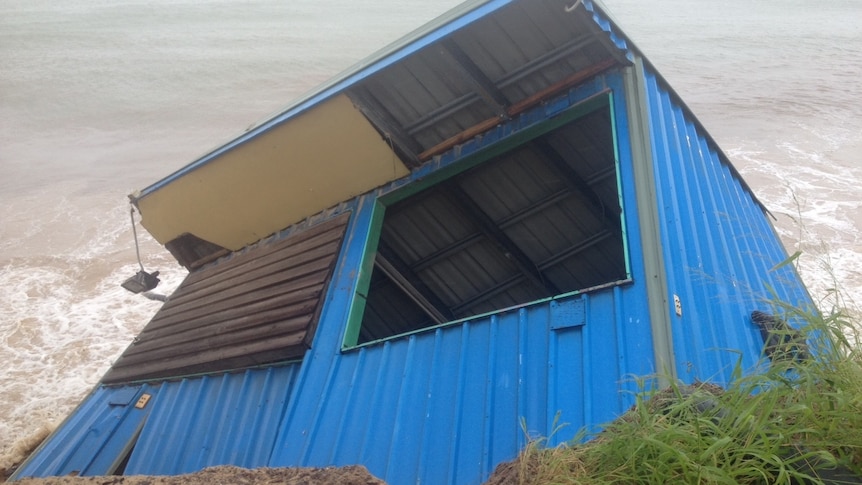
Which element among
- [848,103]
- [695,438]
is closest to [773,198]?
[848,103]

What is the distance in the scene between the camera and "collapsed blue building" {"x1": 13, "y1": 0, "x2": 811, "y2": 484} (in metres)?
3.61

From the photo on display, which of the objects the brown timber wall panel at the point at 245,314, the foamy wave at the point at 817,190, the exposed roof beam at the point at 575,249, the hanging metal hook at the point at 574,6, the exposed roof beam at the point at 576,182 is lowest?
the brown timber wall panel at the point at 245,314

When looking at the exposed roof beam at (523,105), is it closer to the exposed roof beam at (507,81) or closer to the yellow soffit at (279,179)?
the exposed roof beam at (507,81)

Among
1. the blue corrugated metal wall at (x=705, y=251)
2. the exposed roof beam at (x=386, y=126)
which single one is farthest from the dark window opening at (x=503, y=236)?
the blue corrugated metal wall at (x=705, y=251)

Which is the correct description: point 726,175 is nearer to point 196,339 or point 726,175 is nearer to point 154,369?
point 196,339

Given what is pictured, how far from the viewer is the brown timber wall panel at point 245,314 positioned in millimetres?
5309

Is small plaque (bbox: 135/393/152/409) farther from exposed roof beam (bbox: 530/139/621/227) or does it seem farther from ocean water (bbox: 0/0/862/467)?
ocean water (bbox: 0/0/862/467)

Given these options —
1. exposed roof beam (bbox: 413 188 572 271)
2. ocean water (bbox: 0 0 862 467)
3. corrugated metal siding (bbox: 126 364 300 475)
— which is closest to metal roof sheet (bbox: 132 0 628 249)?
ocean water (bbox: 0 0 862 467)

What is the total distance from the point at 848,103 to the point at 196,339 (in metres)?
23.2

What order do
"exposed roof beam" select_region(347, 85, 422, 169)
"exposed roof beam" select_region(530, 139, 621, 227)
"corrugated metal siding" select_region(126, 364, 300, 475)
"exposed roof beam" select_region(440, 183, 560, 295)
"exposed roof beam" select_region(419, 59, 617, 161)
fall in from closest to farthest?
1. "corrugated metal siding" select_region(126, 364, 300, 475)
2. "exposed roof beam" select_region(419, 59, 617, 161)
3. "exposed roof beam" select_region(347, 85, 422, 169)
4. "exposed roof beam" select_region(530, 139, 621, 227)
5. "exposed roof beam" select_region(440, 183, 560, 295)

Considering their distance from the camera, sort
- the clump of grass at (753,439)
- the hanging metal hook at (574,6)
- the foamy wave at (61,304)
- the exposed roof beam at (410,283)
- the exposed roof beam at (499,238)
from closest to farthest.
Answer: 1. the clump of grass at (753,439)
2. the hanging metal hook at (574,6)
3. the exposed roof beam at (410,283)
4. the exposed roof beam at (499,238)
5. the foamy wave at (61,304)

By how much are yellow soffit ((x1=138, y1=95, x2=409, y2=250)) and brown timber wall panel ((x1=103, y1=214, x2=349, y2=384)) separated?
0.30 metres

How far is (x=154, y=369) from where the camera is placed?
20.2 feet

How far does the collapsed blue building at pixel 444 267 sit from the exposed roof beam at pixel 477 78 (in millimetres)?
20
